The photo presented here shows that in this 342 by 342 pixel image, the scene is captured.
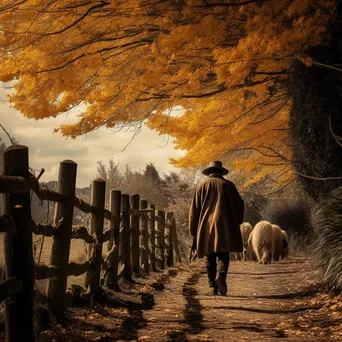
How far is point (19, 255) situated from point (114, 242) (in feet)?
13.8

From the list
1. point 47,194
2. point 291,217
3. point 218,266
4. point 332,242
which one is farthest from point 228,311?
point 291,217

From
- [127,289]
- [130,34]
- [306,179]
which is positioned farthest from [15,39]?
[306,179]

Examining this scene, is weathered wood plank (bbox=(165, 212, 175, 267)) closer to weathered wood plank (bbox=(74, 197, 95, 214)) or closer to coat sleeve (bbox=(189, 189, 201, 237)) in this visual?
coat sleeve (bbox=(189, 189, 201, 237))

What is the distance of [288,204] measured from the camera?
73.2 feet

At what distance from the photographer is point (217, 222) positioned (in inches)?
336

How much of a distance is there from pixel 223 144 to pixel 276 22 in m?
4.74

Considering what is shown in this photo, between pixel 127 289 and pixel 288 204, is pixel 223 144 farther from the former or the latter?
pixel 288 204

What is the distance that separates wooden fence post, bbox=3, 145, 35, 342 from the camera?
401 centimetres

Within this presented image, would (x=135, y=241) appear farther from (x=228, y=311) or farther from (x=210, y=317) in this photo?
(x=210, y=317)

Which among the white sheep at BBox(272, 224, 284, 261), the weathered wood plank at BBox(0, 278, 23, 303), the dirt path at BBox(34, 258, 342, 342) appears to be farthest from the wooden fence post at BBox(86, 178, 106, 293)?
the white sheep at BBox(272, 224, 284, 261)

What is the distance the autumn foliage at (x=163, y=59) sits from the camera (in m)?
8.94

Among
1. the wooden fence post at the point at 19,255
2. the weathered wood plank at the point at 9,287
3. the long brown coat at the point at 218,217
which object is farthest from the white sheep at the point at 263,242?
the weathered wood plank at the point at 9,287

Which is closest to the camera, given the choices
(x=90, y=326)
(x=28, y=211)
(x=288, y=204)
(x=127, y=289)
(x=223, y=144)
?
(x=28, y=211)

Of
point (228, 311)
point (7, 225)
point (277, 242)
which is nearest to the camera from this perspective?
point (7, 225)
